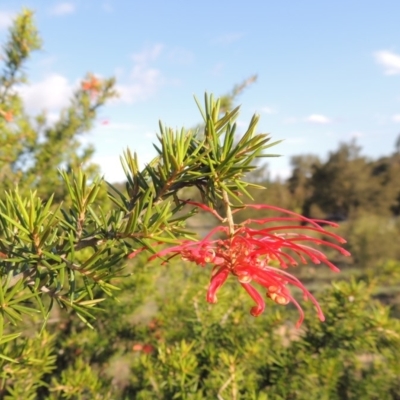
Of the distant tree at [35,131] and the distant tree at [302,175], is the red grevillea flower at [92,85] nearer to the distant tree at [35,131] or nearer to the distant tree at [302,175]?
the distant tree at [35,131]

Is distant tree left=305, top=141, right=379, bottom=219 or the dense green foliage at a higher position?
distant tree left=305, top=141, right=379, bottom=219

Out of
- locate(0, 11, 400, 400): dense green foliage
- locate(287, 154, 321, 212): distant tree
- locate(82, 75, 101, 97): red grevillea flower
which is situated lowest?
locate(0, 11, 400, 400): dense green foliage

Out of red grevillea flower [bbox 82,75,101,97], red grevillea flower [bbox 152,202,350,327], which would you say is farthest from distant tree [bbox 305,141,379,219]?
red grevillea flower [bbox 152,202,350,327]

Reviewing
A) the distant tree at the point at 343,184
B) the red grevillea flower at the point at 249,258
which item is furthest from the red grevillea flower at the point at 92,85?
the distant tree at the point at 343,184

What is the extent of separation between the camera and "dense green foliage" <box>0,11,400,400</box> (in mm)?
513

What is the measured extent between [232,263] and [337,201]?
19105mm

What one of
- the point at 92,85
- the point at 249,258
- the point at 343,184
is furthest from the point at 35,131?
the point at 343,184

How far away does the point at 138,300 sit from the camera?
162 centimetres

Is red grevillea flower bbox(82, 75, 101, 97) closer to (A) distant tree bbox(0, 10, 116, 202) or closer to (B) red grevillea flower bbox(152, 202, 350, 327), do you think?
(A) distant tree bbox(0, 10, 116, 202)

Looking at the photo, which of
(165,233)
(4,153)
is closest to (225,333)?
(165,233)

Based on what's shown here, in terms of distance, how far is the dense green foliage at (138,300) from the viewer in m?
0.51

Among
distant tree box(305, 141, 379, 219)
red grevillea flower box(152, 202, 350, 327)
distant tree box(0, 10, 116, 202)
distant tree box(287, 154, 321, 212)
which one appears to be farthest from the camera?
distant tree box(287, 154, 321, 212)

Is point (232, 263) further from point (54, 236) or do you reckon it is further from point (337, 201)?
point (337, 201)

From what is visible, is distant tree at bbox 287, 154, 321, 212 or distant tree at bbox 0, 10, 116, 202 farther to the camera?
distant tree at bbox 287, 154, 321, 212
